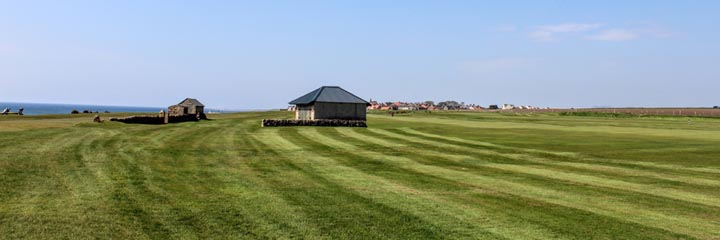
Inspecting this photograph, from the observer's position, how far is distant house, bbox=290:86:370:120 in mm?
67375

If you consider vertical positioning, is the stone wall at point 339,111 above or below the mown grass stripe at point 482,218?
above

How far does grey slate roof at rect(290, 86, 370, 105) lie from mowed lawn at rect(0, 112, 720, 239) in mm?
41596

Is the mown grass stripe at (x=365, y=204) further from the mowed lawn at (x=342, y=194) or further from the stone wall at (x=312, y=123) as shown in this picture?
the stone wall at (x=312, y=123)

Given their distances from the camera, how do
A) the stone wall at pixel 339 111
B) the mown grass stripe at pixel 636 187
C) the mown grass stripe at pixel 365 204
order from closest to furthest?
the mown grass stripe at pixel 365 204 < the mown grass stripe at pixel 636 187 < the stone wall at pixel 339 111

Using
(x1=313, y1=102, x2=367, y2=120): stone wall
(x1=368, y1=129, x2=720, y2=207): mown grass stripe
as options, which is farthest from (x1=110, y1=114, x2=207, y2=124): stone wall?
(x1=368, y1=129, x2=720, y2=207): mown grass stripe

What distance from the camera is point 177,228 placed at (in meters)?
10.1

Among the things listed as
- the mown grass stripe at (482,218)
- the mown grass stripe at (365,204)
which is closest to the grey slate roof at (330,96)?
the mown grass stripe at (365,204)

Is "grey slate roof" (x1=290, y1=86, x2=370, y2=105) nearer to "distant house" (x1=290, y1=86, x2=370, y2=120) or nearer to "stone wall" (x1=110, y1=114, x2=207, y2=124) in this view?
"distant house" (x1=290, y1=86, x2=370, y2=120)

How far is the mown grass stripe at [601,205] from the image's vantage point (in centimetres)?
1139

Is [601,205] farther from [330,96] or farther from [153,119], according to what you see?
[330,96]

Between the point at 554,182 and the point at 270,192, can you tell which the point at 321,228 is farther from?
the point at 554,182

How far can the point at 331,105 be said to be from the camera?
67875 millimetres

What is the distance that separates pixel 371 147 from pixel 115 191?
60.4 ft

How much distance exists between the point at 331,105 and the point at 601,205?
55087mm
